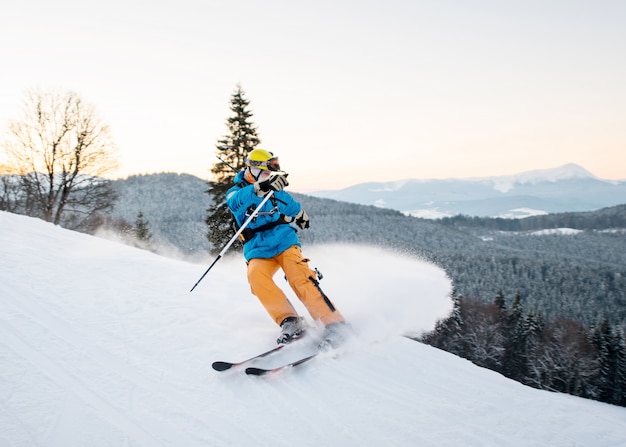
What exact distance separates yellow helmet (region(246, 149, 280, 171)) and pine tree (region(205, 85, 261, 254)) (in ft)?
50.7

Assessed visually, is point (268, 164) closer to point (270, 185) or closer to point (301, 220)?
point (270, 185)

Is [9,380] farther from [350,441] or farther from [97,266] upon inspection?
[97,266]

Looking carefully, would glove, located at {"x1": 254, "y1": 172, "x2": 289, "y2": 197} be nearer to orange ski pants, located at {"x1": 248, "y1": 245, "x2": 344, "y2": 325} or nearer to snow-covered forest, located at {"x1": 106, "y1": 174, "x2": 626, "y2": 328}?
orange ski pants, located at {"x1": 248, "y1": 245, "x2": 344, "y2": 325}

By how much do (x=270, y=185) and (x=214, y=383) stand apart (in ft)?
8.31

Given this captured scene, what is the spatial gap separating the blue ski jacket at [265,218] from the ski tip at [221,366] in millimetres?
1708

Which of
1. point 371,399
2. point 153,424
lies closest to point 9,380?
point 153,424

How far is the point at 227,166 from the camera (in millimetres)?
20531

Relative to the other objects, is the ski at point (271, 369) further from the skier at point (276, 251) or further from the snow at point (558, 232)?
the snow at point (558, 232)

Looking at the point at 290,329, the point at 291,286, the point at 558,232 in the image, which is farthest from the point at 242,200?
the point at 558,232

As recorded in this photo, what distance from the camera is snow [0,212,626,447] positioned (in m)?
2.82

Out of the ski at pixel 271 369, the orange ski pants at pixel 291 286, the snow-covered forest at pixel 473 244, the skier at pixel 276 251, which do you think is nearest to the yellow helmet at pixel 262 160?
the skier at pixel 276 251

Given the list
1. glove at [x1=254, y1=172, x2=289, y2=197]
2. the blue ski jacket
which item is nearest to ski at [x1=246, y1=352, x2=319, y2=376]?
the blue ski jacket

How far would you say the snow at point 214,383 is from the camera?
2.82 meters

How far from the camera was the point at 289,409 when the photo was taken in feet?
10.4
